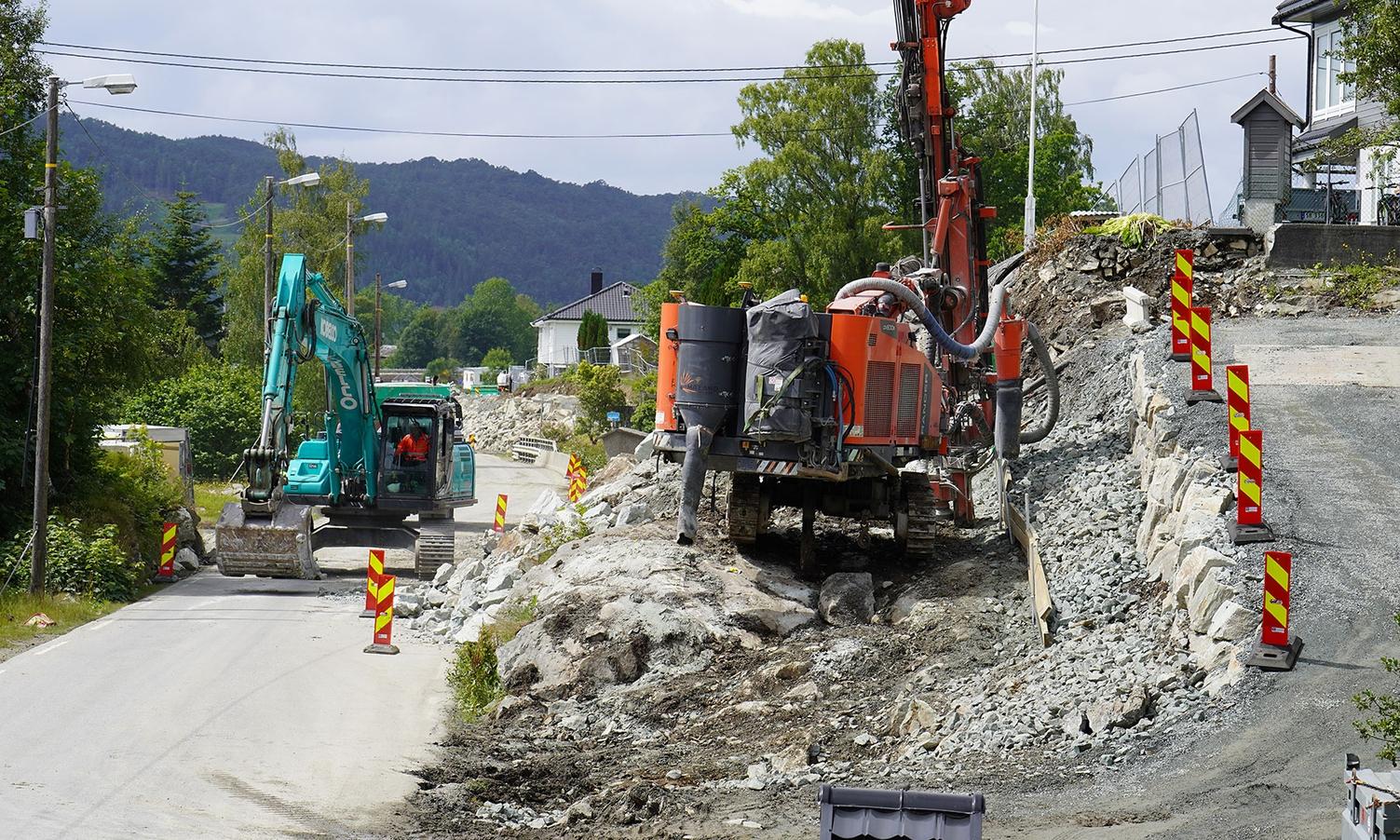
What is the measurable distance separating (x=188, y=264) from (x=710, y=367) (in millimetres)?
65866

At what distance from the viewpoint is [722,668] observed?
14094 mm

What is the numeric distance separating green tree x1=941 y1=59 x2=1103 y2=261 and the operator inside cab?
19.6m

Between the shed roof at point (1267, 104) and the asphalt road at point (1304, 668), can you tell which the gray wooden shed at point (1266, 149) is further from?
the asphalt road at point (1304, 668)

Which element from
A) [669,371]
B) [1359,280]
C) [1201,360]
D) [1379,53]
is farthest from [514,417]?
[1201,360]

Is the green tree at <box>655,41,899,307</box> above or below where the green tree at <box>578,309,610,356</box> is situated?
above

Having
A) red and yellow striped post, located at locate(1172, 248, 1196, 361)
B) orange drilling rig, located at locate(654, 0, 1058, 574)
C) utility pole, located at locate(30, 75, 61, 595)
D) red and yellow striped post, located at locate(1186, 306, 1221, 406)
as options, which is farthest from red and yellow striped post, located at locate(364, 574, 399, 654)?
red and yellow striped post, located at locate(1172, 248, 1196, 361)

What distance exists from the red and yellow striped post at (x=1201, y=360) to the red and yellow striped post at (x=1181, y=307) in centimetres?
13

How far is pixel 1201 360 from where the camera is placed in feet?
51.4

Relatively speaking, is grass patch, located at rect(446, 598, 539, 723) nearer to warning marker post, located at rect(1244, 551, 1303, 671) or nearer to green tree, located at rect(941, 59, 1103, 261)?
warning marker post, located at rect(1244, 551, 1303, 671)

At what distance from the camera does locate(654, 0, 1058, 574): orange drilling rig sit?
1518 centimetres

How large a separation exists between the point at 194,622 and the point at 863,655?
10323mm

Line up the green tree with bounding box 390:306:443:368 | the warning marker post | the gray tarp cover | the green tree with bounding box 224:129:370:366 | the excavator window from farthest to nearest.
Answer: the green tree with bounding box 390:306:443:368 < the green tree with bounding box 224:129:370:366 < the excavator window < the gray tarp cover < the warning marker post

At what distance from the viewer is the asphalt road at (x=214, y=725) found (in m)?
10.3

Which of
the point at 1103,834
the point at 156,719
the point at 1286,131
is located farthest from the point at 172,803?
the point at 1286,131
